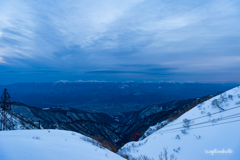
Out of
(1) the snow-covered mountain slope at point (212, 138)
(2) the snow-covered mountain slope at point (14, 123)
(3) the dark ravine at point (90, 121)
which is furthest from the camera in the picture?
(3) the dark ravine at point (90, 121)

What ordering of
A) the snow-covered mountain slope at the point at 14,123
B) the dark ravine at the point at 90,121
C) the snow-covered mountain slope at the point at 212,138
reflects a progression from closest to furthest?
the snow-covered mountain slope at the point at 212,138 → the snow-covered mountain slope at the point at 14,123 → the dark ravine at the point at 90,121

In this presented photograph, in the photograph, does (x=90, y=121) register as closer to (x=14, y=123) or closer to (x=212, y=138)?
(x=14, y=123)

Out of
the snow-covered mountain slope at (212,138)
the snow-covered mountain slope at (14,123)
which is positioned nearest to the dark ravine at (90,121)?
the snow-covered mountain slope at (14,123)

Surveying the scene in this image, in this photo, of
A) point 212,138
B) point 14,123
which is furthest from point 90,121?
point 212,138

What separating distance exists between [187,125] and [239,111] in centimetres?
338

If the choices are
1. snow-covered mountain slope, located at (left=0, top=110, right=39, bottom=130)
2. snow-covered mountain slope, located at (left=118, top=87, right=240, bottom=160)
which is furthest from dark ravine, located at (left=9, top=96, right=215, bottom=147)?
snow-covered mountain slope, located at (left=118, top=87, right=240, bottom=160)

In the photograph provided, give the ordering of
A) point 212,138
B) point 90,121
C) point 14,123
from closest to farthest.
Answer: point 212,138 → point 14,123 → point 90,121

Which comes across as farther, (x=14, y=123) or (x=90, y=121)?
(x=90, y=121)

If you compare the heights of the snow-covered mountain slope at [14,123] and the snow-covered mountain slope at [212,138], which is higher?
the snow-covered mountain slope at [212,138]

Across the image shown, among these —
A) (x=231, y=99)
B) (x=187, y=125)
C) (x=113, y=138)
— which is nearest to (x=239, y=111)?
(x=231, y=99)

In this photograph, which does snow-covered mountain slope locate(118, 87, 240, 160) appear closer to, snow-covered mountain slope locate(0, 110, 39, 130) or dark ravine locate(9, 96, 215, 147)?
snow-covered mountain slope locate(0, 110, 39, 130)

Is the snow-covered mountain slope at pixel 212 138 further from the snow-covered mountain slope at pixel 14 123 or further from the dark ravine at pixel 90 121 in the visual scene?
the dark ravine at pixel 90 121

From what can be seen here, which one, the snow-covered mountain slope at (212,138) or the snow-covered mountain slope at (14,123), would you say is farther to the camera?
the snow-covered mountain slope at (14,123)

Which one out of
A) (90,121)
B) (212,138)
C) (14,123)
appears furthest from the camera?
(90,121)
